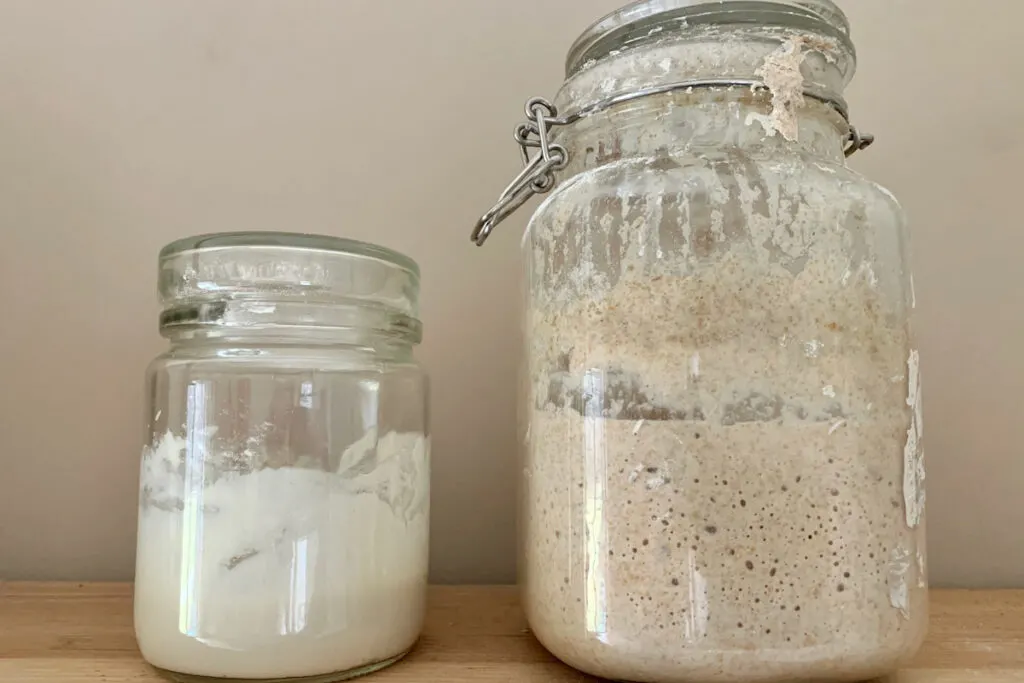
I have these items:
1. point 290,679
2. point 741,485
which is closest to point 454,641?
point 290,679

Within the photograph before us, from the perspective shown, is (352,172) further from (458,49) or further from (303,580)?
(303,580)

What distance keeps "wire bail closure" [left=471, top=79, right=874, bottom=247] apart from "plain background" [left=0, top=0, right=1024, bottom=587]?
5.8 inches

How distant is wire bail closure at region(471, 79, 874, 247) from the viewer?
1.47 feet

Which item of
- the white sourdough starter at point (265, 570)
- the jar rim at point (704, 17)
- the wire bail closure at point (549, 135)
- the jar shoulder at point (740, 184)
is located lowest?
the white sourdough starter at point (265, 570)

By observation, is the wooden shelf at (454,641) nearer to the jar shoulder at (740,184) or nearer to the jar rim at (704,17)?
the jar shoulder at (740,184)

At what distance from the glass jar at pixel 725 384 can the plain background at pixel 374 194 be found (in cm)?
20

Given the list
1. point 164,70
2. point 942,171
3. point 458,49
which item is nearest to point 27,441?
point 164,70

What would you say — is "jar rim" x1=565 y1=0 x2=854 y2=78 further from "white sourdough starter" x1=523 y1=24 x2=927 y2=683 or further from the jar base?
the jar base

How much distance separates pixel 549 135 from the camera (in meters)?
0.53

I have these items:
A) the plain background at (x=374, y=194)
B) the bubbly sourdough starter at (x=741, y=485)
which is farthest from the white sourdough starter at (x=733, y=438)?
the plain background at (x=374, y=194)

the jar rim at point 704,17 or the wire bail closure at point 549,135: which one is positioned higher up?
the jar rim at point 704,17

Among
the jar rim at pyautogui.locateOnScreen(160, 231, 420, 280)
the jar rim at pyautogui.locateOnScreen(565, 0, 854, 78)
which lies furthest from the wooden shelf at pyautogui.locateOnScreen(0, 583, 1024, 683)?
the jar rim at pyautogui.locateOnScreen(565, 0, 854, 78)

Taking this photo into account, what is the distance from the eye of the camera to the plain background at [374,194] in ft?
2.12

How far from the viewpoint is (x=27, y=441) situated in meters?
0.64
